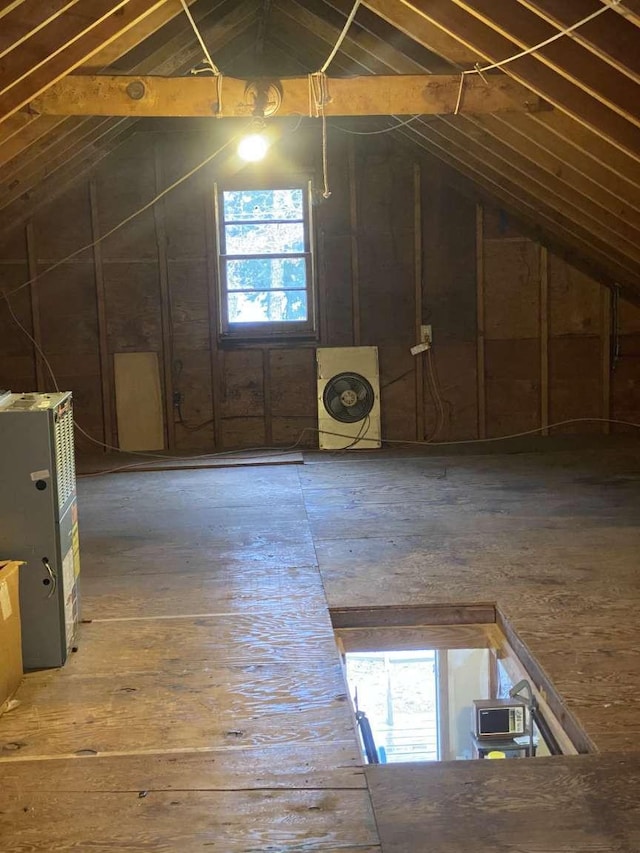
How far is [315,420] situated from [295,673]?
4378 mm

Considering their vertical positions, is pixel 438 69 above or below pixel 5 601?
above

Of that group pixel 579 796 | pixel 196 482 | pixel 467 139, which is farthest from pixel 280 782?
pixel 467 139

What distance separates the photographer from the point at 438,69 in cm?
481

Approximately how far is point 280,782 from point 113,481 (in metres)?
3.99

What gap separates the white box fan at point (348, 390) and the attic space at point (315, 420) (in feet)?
0.08

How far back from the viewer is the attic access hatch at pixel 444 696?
3.04 meters

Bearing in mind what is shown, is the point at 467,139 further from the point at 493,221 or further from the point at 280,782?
the point at 280,782

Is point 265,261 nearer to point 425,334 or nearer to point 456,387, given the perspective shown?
point 425,334

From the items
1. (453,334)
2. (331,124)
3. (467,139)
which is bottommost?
(453,334)

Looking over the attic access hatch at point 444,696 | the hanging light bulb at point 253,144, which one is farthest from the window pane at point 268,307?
the attic access hatch at point 444,696

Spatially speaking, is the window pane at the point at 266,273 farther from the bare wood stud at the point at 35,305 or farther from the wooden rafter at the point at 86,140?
the bare wood stud at the point at 35,305

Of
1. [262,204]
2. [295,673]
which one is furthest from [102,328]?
[295,673]

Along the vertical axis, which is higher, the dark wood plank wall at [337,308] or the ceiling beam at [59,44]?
the ceiling beam at [59,44]

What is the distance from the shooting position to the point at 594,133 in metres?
4.05
